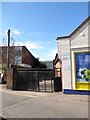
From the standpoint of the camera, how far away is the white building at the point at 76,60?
16.4 m

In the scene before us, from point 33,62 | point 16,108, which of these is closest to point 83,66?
point 16,108

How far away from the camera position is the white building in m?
16.4

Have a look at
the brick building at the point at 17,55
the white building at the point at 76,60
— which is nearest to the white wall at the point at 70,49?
the white building at the point at 76,60

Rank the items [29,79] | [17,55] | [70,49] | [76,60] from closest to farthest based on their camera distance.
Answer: [76,60]
[70,49]
[29,79]
[17,55]

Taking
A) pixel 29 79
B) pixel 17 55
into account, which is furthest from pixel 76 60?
pixel 17 55

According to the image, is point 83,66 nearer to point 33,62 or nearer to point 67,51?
point 67,51

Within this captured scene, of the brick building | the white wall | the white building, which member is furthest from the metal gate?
the brick building

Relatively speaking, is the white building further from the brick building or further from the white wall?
the brick building

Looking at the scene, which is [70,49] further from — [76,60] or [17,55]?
[17,55]

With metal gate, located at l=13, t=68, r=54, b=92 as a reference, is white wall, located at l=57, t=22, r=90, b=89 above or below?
above

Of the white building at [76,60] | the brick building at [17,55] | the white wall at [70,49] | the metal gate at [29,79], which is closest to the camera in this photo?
the white building at [76,60]

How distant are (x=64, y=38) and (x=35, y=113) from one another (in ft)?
26.9

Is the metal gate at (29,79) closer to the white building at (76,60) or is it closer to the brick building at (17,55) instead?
the white building at (76,60)

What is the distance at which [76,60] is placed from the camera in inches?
661
